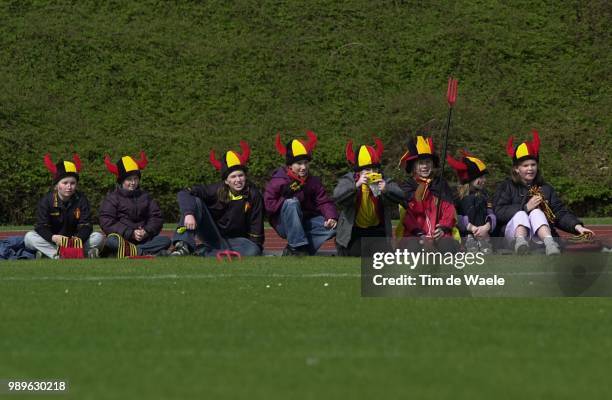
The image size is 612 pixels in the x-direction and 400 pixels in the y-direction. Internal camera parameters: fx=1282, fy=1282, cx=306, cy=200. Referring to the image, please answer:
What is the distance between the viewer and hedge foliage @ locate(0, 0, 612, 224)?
2572 cm

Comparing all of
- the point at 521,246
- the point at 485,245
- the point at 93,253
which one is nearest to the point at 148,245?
the point at 93,253

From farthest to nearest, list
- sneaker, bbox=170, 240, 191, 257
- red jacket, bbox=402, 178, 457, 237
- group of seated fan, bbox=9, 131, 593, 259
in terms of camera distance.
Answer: sneaker, bbox=170, 240, 191, 257, group of seated fan, bbox=9, 131, 593, 259, red jacket, bbox=402, 178, 457, 237

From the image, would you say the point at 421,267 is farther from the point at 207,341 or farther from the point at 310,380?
the point at 310,380

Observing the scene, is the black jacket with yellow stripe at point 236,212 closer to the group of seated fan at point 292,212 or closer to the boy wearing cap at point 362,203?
the group of seated fan at point 292,212

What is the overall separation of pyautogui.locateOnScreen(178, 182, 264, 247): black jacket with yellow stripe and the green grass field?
141 inches

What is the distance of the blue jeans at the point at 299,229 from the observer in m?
13.8

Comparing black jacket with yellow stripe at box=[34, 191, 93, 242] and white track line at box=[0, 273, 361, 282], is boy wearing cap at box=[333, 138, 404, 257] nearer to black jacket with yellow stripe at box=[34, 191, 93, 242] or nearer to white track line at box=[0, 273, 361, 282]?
white track line at box=[0, 273, 361, 282]

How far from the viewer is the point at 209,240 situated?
1420 centimetres

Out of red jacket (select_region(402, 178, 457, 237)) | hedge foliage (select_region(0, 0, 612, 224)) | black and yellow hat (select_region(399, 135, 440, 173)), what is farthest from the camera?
hedge foliage (select_region(0, 0, 612, 224))

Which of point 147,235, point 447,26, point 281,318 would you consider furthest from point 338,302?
point 447,26

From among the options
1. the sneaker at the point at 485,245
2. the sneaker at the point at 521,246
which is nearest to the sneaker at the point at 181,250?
the sneaker at the point at 485,245

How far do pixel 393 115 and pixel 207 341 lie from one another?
20.3 metres

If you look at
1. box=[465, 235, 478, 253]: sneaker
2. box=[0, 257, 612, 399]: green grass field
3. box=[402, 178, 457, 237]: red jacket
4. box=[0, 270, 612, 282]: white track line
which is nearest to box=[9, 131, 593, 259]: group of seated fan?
box=[465, 235, 478, 253]: sneaker

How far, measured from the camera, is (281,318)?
8094 millimetres
